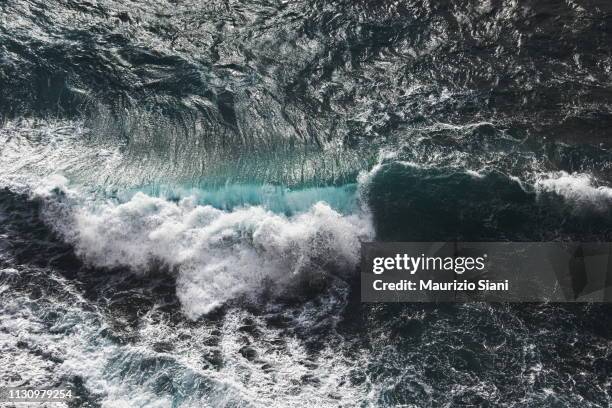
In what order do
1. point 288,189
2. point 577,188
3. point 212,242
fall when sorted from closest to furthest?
1. point 577,188
2. point 212,242
3. point 288,189

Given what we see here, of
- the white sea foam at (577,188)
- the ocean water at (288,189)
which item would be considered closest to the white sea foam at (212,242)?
the ocean water at (288,189)

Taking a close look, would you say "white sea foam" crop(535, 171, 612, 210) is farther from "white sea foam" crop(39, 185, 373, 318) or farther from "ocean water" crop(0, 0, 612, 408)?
"white sea foam" crop(39, 185, 373, 318)

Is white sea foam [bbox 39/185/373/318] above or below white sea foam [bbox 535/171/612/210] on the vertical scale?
below

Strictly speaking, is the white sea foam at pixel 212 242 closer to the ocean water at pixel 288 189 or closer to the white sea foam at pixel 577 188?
the ocean water at pixel 288 189

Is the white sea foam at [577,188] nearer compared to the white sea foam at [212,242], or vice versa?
the white sea foam at [212,242]

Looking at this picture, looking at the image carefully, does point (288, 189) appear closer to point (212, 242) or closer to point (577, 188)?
point (212, 242)

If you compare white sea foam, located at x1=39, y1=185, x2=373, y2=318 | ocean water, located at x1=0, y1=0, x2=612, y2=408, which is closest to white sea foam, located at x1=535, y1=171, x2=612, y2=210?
ocean water, located at x1=0, y1=0, x2=612, y2=408

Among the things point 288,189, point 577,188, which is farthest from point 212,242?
point 577,188

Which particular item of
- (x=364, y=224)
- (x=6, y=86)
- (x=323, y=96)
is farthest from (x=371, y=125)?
(x=6, y=86)

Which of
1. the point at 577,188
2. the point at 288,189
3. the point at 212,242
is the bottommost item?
the point at 212,242
